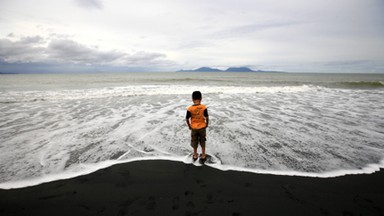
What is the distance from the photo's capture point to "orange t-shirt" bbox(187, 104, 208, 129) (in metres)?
4.41

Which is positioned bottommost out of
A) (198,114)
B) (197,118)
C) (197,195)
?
(197,195)

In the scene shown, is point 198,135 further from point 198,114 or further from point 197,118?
point 198,114

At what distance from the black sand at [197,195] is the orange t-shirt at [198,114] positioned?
1050 mm

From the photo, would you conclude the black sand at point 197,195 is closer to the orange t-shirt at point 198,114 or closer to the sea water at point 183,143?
the sea water at point 183,143

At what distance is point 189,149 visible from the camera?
5406mm

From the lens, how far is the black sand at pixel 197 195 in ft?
9.64

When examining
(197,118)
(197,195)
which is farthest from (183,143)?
(197,195)

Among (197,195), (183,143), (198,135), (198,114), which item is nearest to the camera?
(197,195)

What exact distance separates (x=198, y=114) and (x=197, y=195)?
5.95ft

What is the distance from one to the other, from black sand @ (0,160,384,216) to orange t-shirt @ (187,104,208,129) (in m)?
1.05

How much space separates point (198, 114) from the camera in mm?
4426

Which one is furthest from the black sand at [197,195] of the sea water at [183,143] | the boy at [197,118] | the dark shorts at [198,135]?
the boy at [197,118]

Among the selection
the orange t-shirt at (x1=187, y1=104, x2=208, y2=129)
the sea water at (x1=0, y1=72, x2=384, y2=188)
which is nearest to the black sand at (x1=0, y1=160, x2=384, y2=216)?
the sea water at (x1=0, y1=72, x2=384, y2=188)

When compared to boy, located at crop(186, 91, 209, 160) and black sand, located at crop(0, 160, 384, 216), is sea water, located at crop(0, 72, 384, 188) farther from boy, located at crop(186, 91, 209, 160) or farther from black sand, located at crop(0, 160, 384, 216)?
boy, located at crop(186, 91, 209, 160)
